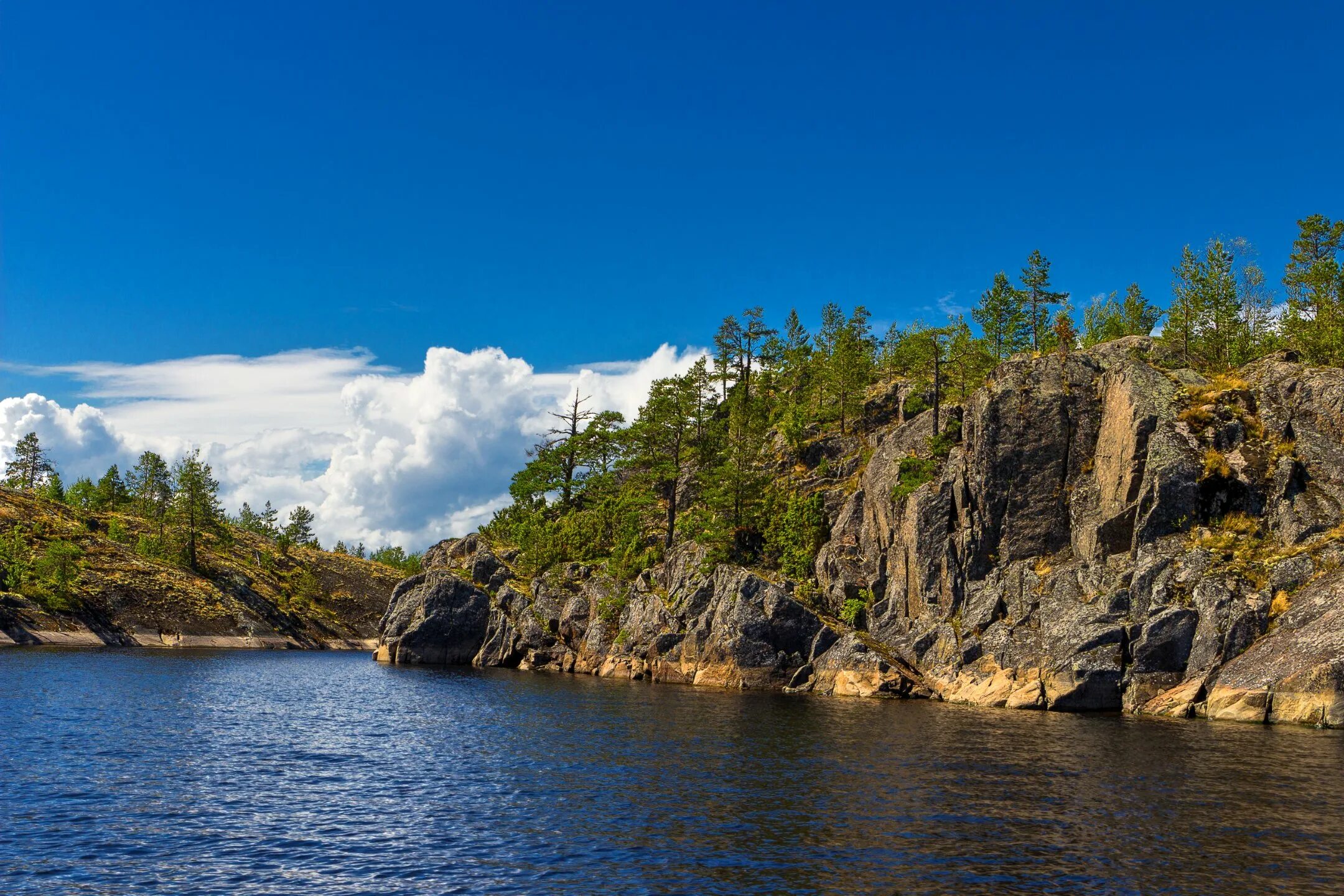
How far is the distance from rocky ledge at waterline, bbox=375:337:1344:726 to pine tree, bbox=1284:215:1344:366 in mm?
11145

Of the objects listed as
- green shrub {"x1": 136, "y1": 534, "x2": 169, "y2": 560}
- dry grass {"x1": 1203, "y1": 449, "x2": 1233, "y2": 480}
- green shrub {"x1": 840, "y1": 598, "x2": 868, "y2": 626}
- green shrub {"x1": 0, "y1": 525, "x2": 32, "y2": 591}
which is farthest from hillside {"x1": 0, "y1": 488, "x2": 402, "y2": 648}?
dry grass {"x1": 1203, "y1": 449, "x2": 1233, "y2": 480}

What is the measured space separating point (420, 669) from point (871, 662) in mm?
56363

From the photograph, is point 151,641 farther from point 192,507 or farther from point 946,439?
point 946,439

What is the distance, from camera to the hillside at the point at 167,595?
128750 millimetres

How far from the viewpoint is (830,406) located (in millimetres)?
120812

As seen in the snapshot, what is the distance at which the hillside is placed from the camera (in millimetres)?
128750

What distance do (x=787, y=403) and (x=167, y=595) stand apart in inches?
4286

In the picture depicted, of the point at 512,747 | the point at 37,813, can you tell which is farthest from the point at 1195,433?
the point at 37,813

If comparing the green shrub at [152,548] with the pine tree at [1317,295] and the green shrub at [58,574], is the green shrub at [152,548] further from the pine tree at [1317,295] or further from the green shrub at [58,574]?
the pine tree at [1317,295]

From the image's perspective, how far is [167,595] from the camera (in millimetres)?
142625

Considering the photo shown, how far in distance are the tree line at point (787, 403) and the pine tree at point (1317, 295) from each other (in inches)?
7.1

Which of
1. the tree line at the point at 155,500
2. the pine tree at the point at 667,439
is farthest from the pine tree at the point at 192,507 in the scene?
the pine tree at the point at 667,439

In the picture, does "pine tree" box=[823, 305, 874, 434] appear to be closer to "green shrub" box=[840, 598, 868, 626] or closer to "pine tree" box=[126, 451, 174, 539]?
"green shrub" box=[840, 598, 868, 626]

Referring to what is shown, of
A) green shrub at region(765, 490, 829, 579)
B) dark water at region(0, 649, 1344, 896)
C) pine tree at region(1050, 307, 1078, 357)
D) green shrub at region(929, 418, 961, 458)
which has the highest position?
pine tree at region(1050, 307, 1078, 357)
